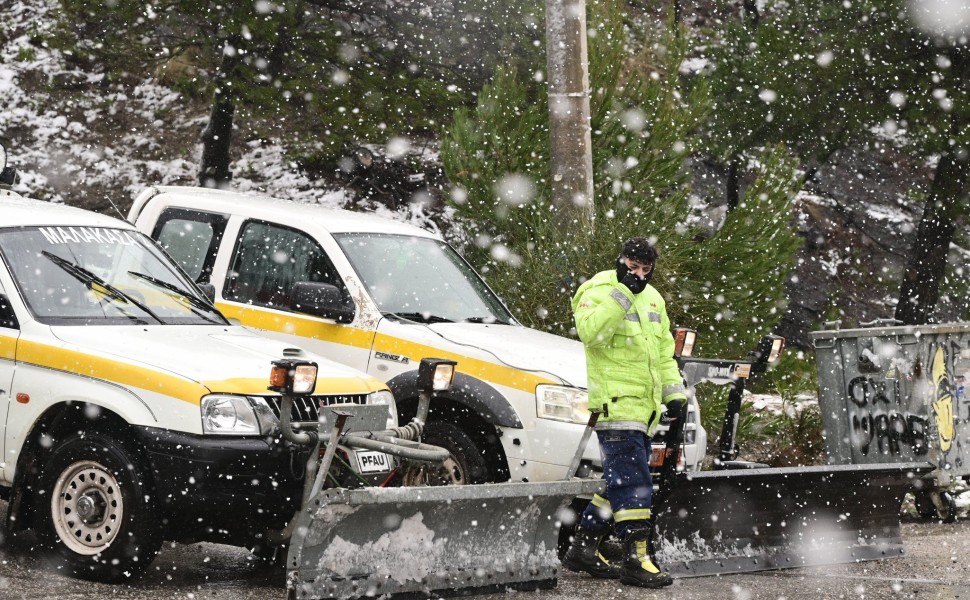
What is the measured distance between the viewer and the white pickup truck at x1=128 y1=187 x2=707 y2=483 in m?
7.26

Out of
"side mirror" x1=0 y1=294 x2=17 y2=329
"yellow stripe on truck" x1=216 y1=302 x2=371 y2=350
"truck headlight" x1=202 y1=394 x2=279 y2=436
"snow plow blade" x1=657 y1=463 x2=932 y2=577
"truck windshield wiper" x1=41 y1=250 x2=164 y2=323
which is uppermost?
"truck windshield wiper" x1=41 y1=250 x2=164 y2=323

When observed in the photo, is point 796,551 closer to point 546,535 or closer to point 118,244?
point 546,535

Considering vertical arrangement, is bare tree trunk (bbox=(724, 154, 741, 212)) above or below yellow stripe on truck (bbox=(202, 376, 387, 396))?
above

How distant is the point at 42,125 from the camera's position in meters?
19.3

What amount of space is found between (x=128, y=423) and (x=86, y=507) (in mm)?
448

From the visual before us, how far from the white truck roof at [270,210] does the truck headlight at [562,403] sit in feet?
6.19

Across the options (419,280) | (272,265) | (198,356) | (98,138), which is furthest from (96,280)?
(98,138)

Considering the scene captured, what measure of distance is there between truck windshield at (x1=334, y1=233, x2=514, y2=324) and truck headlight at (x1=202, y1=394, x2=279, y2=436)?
1939 millimetres

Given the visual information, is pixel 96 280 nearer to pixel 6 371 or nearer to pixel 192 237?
pixel 6 371

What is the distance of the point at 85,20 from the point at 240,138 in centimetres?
440

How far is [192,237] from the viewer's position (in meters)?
8.65

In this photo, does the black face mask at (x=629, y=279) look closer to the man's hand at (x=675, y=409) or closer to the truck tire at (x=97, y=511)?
the man's hand at (x=675, y=409)

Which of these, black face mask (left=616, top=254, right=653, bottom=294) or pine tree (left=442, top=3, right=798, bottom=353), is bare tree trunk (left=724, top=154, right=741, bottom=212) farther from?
black face mask (left=616, top=254, right=653, bottom=294)

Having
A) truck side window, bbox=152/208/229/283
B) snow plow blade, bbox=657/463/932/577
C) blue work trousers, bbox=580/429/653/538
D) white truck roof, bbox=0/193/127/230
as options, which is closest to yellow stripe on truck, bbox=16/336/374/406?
white truck roof, bbox=0/193/127/230
